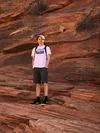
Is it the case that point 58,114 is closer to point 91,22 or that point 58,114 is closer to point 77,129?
point 77,129

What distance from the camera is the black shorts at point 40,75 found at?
7.27 metres

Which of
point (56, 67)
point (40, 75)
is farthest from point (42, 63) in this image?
point (56, 67)

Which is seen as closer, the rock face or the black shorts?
the rock face

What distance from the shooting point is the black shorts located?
727 centimetres

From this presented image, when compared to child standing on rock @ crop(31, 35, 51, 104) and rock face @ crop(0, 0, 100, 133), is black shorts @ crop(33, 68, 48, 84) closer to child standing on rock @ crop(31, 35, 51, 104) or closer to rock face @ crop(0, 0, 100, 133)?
child standing on rock @ crop(31, 35, 51, 104)

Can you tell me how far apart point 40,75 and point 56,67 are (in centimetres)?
215

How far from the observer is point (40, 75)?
7.41m

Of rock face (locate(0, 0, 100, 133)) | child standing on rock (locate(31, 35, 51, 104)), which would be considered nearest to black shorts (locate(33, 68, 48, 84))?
child standing on rock (locate(31, 35, 51, 104))

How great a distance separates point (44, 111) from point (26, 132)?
0.76 metres

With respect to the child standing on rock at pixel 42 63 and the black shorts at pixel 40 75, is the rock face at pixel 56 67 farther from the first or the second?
the black shorts at pixel 40 75

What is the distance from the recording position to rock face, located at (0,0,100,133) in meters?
6.34

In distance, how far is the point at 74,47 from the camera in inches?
393

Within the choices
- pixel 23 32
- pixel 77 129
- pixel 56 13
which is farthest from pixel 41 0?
pixel 77 129

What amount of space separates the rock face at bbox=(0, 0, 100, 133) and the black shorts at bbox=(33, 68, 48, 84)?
2.00 ft
